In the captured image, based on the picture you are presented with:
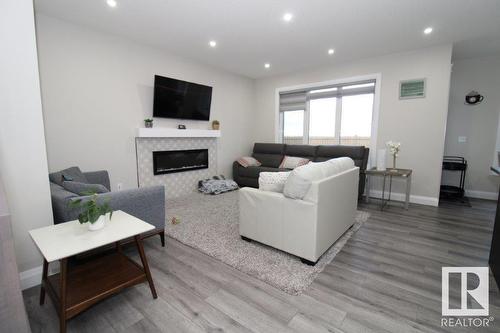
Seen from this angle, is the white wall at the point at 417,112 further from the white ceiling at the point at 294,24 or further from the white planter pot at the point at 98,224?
the white planter pot at the point at 98,224

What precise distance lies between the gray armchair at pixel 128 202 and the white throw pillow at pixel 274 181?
1031 mm

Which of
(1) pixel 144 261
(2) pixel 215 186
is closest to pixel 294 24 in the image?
(2) pixel 215 186

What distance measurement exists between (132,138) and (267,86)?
3462mm

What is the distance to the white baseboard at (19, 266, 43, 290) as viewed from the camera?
5.86 feet

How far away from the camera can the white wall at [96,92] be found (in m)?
2.97

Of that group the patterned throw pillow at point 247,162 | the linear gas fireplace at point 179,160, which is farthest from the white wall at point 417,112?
the linear gas fireplace at point 179,160

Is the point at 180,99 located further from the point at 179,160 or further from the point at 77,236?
the point at 77,236

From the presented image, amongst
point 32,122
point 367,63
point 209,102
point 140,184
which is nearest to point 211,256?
point 32,122

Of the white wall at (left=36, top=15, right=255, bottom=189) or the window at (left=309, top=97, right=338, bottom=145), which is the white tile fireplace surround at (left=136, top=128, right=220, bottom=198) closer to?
the white wall at (left=36, top=15, right=255, bottom=189)

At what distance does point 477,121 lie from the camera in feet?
14.2

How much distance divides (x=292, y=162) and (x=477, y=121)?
3.42 meters

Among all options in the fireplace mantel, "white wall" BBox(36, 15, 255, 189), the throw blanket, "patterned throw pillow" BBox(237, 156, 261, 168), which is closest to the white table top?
"white wall" BBox(36, 15, 255, 189)

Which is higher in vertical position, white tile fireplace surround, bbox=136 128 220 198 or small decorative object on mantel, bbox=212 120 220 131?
small decorative object on mantel, bbox=212 120 220 131

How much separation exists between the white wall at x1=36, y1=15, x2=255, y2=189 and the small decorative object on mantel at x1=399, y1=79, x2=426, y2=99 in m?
3.79
